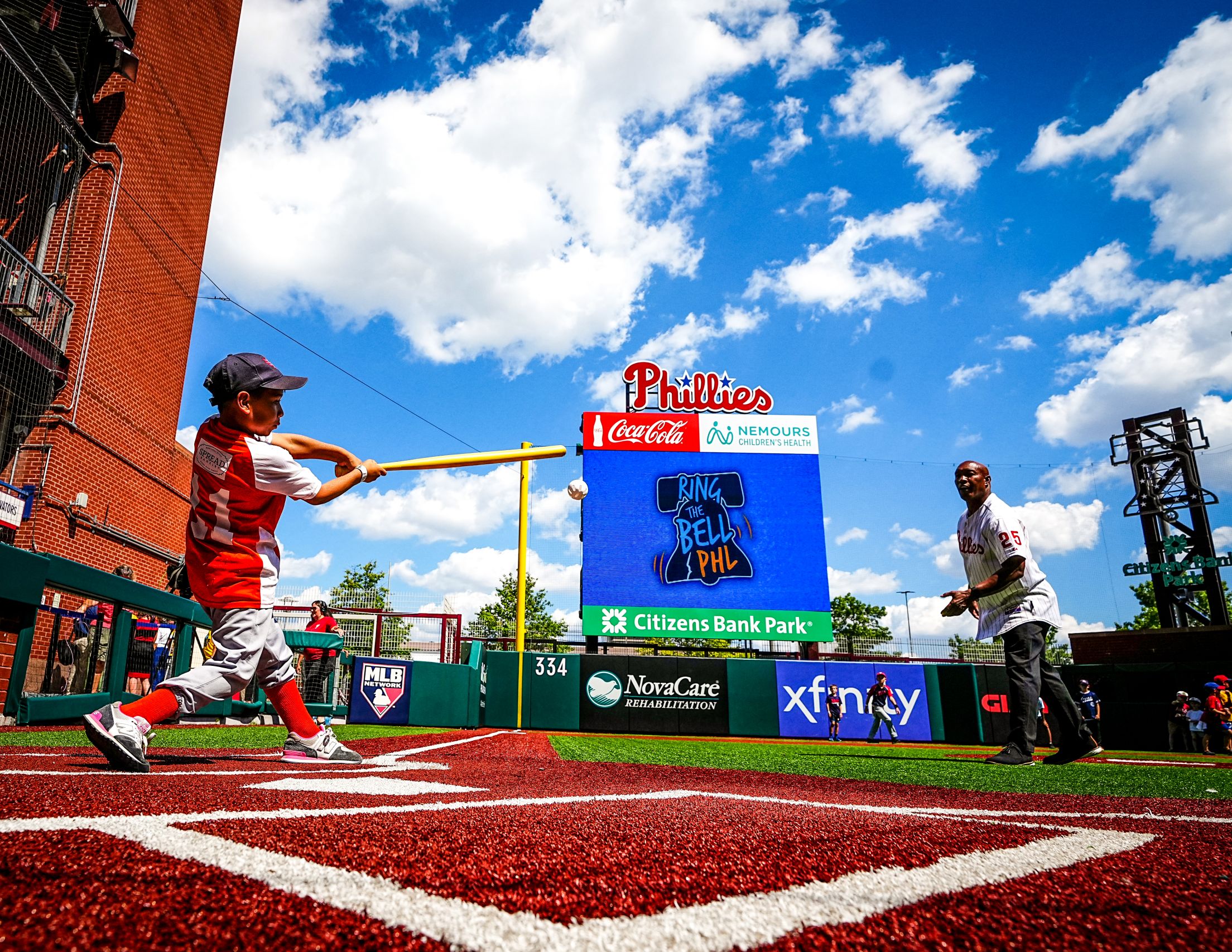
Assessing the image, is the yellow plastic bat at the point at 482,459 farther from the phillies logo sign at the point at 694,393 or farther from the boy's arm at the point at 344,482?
the phillies logo sign at the point at 694,393

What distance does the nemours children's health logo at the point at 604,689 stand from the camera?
14492 millimetres

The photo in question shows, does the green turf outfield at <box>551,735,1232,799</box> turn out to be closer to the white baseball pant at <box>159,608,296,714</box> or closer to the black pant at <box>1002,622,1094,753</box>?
the black pant at <box>1002,622,1094,753</box>

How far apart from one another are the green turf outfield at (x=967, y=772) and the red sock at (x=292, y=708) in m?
2.55

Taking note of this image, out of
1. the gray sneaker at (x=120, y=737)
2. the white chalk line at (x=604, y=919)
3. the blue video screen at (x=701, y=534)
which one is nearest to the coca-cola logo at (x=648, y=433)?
the blue video screen at (x=701, y=534)

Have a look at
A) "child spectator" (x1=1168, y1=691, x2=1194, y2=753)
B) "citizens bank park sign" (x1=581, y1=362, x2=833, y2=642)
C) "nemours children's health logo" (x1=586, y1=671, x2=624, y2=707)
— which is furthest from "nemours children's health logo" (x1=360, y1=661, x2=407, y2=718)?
"child spectator" (x1=1168, y1=691, x2=1194, y2=753)

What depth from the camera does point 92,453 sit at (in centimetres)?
1161

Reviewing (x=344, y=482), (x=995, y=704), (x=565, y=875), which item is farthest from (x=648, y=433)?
(x=565, y=875)

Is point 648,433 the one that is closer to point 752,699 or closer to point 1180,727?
point 752,699

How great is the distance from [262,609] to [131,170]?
13.5m

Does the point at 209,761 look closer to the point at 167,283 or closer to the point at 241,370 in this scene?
the point at 241,370

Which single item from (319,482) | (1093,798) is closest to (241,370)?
(319,482)

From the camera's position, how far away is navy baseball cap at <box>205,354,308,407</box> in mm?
2887

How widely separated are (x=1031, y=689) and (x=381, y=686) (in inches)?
417

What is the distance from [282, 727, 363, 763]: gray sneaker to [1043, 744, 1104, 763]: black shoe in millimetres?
3880
